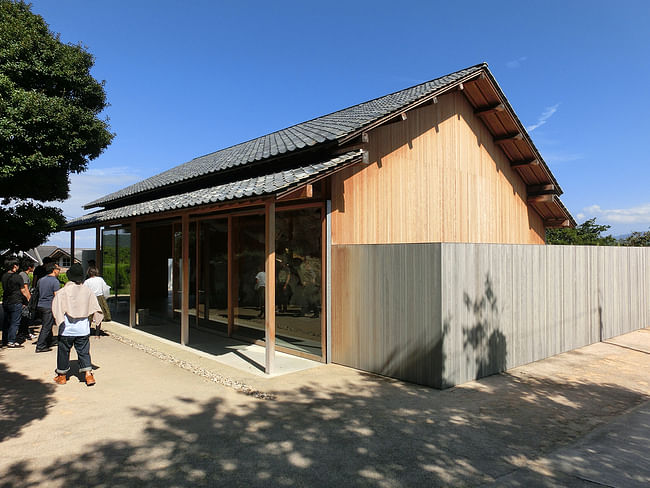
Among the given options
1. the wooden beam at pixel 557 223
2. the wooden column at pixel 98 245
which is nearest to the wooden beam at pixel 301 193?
the wooden column at pixel 98 245

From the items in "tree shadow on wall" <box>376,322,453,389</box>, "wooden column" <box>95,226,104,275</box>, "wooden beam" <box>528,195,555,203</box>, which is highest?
"wooden beam" <box>528,195,555,203</box>

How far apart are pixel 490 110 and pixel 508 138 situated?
100cm

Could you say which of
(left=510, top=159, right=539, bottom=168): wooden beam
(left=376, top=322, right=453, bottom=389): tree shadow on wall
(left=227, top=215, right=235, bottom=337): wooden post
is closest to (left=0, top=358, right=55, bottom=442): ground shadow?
(left=227, top=215, right=235, bottom=337): wooden post

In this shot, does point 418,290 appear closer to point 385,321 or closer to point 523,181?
point 385,321

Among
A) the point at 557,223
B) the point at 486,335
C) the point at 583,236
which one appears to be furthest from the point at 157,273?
the point at 583,236

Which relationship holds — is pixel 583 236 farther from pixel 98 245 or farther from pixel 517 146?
pixel 98 245

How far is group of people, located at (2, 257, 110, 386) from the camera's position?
222 inches

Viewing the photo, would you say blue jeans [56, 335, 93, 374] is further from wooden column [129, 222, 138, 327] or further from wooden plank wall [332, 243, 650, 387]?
wooden column [129, 222, 138, 327]

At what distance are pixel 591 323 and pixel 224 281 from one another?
26.8 ft

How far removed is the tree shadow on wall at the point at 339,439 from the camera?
337 centimetres

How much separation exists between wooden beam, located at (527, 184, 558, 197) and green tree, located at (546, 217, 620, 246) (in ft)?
43.7

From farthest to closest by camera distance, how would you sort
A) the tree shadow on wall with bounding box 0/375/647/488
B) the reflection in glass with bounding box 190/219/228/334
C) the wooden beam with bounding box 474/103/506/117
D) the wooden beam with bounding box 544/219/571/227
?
the wooden beam with bounding box 544/219/571/227 → the wooden beam with bounding box 474/103/506/117 → the reflection in glass with bounding box 190/219/228/334 → the tree shadow on wall with bounding box 0/375/647/488

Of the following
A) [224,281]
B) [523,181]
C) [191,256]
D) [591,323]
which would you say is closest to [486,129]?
[523,181]

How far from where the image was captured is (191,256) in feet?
33.9
